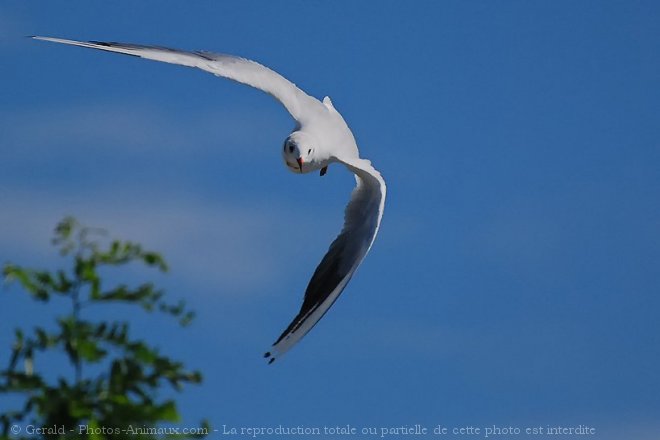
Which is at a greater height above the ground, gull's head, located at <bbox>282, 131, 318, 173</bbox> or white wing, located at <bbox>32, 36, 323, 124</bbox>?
white wing, located at <bbox>32, 36, 323, 124</bbox>

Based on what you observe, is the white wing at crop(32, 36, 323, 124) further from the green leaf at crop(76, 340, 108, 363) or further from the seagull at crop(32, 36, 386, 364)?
the green leaf at crop(76, 340, 108, 363)

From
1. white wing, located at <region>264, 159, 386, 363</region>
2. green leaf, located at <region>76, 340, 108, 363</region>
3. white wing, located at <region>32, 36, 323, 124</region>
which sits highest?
white wing, located at <region>32, 36, 323, 124</region>

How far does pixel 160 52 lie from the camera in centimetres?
1059

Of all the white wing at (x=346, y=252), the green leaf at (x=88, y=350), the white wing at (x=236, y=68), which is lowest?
the green leaf at (x=88, y=350)

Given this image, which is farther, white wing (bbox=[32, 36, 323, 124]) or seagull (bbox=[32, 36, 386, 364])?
white wing (bbox=[32, 36, 323, 124])

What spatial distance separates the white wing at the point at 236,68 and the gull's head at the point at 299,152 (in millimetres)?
553

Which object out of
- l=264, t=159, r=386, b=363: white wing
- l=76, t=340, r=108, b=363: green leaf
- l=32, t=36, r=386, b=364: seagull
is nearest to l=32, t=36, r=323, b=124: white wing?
l=32, t=36, r=386, b=364: seagull

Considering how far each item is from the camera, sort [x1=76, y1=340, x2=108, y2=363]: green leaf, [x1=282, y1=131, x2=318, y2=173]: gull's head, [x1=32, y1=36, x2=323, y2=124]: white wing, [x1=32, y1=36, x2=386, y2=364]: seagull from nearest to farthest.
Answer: [x1=76, y1=340, x2=108, y2=363]: green leaf < [x1=282, y1=131, x2=318, y2=173]: gull's head < [x1=32, y1=36, x2=386, y2=364]: seagull < [x1=32, y1=36, x2=323, y2=124]: white wing

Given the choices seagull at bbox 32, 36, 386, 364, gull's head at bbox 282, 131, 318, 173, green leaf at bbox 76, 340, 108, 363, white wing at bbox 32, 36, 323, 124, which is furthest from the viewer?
white wing at bbox 32, 36, 323, 124

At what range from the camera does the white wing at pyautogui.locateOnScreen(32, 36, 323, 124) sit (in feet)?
34.6

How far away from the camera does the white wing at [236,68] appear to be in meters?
10.5

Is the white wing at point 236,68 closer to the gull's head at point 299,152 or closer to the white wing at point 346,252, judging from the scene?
the gull's head at point 299,152

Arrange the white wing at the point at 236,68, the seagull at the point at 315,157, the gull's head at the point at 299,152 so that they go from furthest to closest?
1. the white wing at the point at 236,68
2. the seagull at the point at 315,157
3. the gull's head at the point at 299,152

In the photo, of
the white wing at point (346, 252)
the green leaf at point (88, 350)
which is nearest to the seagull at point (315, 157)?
the white wing at point (346, 252)
